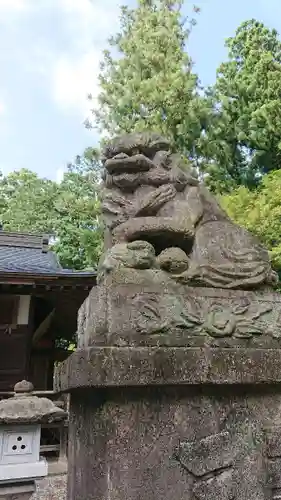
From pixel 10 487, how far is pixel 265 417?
279 centimetres

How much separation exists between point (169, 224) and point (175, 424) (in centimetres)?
100

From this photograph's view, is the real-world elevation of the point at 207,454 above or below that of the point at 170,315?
below

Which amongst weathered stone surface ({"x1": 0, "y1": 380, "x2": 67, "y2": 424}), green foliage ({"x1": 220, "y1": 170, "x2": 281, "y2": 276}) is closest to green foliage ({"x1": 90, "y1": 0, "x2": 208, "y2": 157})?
green foliage ({"x1": 220, "y1": 170, "x2": 281, "y2": 276})

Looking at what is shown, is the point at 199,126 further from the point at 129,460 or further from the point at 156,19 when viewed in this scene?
the point at 129,460

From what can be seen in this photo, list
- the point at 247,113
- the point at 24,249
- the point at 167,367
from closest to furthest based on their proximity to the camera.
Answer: the point at 167,367 → the point at 24,249 → the point at 247,113

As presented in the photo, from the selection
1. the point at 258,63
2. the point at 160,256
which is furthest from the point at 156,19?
the point at 160,256

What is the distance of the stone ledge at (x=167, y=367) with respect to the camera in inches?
68.8

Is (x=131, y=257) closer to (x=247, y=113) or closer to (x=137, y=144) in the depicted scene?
(x=137, y=144)

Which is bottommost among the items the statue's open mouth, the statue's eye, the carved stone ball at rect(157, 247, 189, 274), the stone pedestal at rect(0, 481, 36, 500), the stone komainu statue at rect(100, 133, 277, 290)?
the stone pedestal at rect(0, 481, 36, 500)

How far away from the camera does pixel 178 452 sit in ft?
5.95

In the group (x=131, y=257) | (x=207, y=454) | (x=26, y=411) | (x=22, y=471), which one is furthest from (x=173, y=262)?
(x=22, y=471)

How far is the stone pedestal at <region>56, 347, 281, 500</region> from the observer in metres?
1.75

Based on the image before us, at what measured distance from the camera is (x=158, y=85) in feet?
39.4

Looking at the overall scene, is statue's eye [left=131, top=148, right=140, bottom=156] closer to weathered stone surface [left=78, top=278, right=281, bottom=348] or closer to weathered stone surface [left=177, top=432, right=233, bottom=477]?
weathered stone surface [left=78, top=278, right=281, bottom=348]
